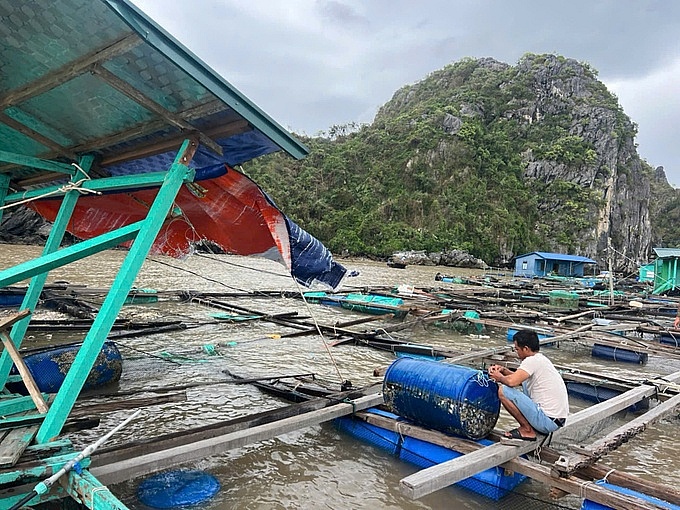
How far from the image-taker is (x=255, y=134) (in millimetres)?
3566

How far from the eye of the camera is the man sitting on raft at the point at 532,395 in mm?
4137

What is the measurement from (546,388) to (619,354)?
25.1 feet

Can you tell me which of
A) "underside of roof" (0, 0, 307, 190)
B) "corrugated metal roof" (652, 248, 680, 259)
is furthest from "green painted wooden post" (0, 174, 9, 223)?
"corrugated metal roof" (652, 248, 680, 259)

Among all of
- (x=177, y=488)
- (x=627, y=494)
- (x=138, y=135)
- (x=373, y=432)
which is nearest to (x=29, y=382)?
(x=177, y=488)

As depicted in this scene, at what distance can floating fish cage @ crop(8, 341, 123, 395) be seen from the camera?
5164 mm

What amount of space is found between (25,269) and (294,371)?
579 centimetres

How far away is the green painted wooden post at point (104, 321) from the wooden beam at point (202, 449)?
18.6 inches

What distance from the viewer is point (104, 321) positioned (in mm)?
3043

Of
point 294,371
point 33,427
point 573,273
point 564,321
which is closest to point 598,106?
point 573,273

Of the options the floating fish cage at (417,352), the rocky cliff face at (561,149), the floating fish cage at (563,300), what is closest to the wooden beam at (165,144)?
the floating fish cage at (417,352)

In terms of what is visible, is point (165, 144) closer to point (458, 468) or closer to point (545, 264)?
point (458, 468)

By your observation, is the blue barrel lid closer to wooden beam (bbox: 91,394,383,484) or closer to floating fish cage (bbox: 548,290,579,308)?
Result: wooden beam (bbox: 91,394,383,484)

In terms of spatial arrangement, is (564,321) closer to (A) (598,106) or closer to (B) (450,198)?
(B) (450,198)

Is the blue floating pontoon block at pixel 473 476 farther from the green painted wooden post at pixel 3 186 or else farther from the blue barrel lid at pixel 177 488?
the green painted wooden post at pixel 3 186
